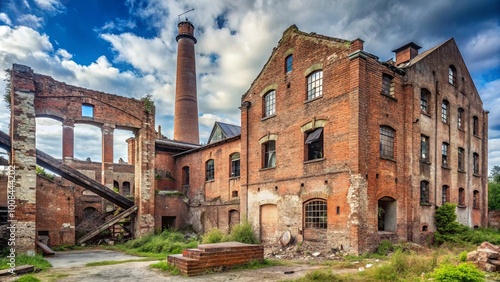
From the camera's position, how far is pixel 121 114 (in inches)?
803

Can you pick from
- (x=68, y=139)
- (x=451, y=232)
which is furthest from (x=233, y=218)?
(x=68, y=139)

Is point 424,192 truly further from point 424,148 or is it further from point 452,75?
point 452,75

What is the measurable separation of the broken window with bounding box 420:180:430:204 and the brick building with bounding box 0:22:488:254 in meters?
0.05

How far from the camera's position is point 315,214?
14820 mm

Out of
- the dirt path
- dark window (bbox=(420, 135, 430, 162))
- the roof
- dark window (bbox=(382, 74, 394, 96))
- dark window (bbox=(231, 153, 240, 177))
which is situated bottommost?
the dirt path

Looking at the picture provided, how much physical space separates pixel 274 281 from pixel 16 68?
15862 mm

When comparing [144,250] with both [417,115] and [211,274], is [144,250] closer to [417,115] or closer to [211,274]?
[211,274]

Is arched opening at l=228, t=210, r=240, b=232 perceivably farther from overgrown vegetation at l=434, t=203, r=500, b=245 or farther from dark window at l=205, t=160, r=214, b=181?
overgrown vegetation at l=434, t=203, r=500, b=245

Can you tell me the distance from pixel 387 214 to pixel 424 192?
283 cm

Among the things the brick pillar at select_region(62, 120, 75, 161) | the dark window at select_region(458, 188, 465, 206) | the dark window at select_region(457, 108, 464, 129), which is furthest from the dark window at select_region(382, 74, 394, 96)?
the brick pillar at select_region(62, 120, 75, 161)

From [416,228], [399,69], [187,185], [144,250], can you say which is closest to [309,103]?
[399,69]

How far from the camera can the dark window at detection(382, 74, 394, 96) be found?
15055mm

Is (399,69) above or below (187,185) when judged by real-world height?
above

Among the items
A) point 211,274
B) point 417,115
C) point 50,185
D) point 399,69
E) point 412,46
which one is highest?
point 412,46
